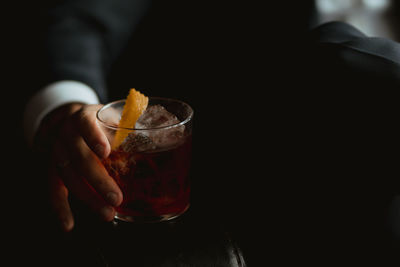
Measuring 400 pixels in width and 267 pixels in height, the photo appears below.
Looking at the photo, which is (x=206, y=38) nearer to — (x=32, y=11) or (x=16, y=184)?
(x=32, y=11)

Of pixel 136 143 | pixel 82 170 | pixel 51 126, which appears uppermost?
pixel 136 143

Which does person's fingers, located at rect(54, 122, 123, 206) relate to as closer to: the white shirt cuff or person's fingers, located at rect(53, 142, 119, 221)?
person's fingers, located at rect(53, 142, 119, 221)

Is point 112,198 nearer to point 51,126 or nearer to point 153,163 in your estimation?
point 153,163

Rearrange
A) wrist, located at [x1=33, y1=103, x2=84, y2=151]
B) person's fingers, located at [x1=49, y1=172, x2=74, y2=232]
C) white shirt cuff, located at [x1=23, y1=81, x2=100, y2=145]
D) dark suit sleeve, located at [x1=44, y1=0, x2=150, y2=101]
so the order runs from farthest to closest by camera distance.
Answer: dark suit sleeve, located at [x1=44, y1=0, x2=150, y2=101] < white shirt cuff, located at [x1=23, y1=81, x2=100, y2=145] < wrist, located at [x1=33, y1=103, x2=84, y2=151] < person's fingers, located at [x1=49, y1=172, x2=74, y2=232]

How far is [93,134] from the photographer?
71 centimetres

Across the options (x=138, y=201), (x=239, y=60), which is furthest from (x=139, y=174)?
(x=239, y=60)

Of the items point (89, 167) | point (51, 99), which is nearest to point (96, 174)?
point (89, 167)

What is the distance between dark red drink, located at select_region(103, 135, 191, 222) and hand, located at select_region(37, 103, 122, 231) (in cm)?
2

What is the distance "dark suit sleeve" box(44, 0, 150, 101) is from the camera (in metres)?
1.29

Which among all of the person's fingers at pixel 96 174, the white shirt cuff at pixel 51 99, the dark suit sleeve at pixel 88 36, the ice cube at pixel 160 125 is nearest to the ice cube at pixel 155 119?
the ice cube at pixel 160 125

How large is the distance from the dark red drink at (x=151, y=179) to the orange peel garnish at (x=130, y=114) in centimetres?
4

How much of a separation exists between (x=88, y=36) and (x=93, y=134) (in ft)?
2.81

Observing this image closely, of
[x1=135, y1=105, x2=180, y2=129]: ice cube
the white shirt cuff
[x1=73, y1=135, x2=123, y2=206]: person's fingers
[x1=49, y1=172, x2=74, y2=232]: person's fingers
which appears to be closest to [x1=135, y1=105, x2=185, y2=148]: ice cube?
[x1=135, y1=105, x2=180, y2=129]: ice cube

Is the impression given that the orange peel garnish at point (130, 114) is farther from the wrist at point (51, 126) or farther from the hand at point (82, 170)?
the wrist at point (51, 126)
